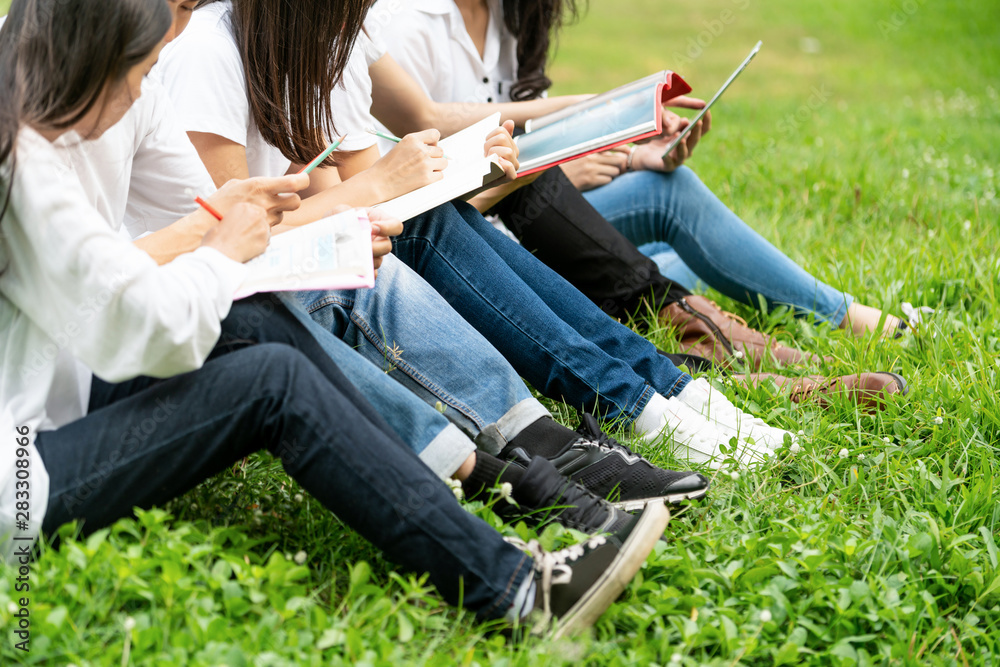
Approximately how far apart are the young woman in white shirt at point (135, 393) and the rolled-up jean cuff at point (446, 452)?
193mm

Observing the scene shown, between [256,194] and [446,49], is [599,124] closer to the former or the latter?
[446,49]

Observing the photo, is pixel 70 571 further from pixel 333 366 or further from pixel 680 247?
pixel 680 247

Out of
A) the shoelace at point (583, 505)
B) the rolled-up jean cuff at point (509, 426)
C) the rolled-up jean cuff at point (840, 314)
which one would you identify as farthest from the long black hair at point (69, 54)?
the rolled-up jean cuff at point (840, 314)

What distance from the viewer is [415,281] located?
2.02 m

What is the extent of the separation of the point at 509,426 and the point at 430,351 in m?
0.25

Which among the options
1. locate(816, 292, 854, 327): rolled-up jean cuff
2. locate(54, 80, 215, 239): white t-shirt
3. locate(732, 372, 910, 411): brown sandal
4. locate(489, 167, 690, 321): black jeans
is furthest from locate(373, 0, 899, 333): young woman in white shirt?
locate(54, 80, 215, 239): white t-shirt

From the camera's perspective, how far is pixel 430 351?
77.1 inches

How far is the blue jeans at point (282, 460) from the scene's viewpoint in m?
1.47

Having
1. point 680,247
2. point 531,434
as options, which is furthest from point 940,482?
point 680,247

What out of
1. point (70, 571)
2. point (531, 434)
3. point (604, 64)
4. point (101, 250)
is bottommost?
point (604, 64)

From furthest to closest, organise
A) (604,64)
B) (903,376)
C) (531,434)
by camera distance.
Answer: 1. (604,64)
2. (903,376)
3. (531,434)

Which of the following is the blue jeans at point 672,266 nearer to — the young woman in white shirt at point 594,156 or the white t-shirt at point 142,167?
the young woman in white shirt at point 594,156

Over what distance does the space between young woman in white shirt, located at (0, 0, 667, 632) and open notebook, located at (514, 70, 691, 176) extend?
1.08 metres

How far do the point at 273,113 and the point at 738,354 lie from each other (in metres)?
1.43
